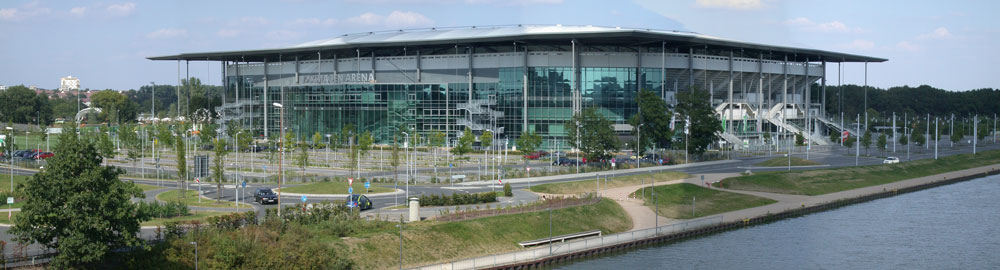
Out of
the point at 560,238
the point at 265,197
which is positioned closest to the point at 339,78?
the point at 265,197

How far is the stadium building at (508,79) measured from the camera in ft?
398

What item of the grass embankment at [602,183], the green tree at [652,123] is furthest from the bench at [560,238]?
the green tree at [652,123]

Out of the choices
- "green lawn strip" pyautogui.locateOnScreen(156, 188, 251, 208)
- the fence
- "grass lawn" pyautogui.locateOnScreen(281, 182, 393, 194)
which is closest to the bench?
the fence

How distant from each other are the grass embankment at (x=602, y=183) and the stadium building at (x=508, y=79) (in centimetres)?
2843

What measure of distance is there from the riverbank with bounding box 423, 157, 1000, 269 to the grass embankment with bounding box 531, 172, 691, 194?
396cm

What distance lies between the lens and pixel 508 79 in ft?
408

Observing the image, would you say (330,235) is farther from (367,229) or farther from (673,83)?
(673,83)

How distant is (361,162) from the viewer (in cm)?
10462

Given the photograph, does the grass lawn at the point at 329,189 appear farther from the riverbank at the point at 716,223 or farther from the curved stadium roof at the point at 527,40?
the curved stadium roof at the point at 527,40

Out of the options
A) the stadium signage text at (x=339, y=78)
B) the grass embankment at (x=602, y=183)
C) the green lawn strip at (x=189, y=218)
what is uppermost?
the stadium signage text at (x=339, y=78)

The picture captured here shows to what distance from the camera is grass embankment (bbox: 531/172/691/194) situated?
7381 centimetres

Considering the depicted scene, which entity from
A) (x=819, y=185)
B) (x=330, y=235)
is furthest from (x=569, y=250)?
(x=819, y=185)

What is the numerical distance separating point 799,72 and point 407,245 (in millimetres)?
116224

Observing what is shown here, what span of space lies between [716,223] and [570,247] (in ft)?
51.4
